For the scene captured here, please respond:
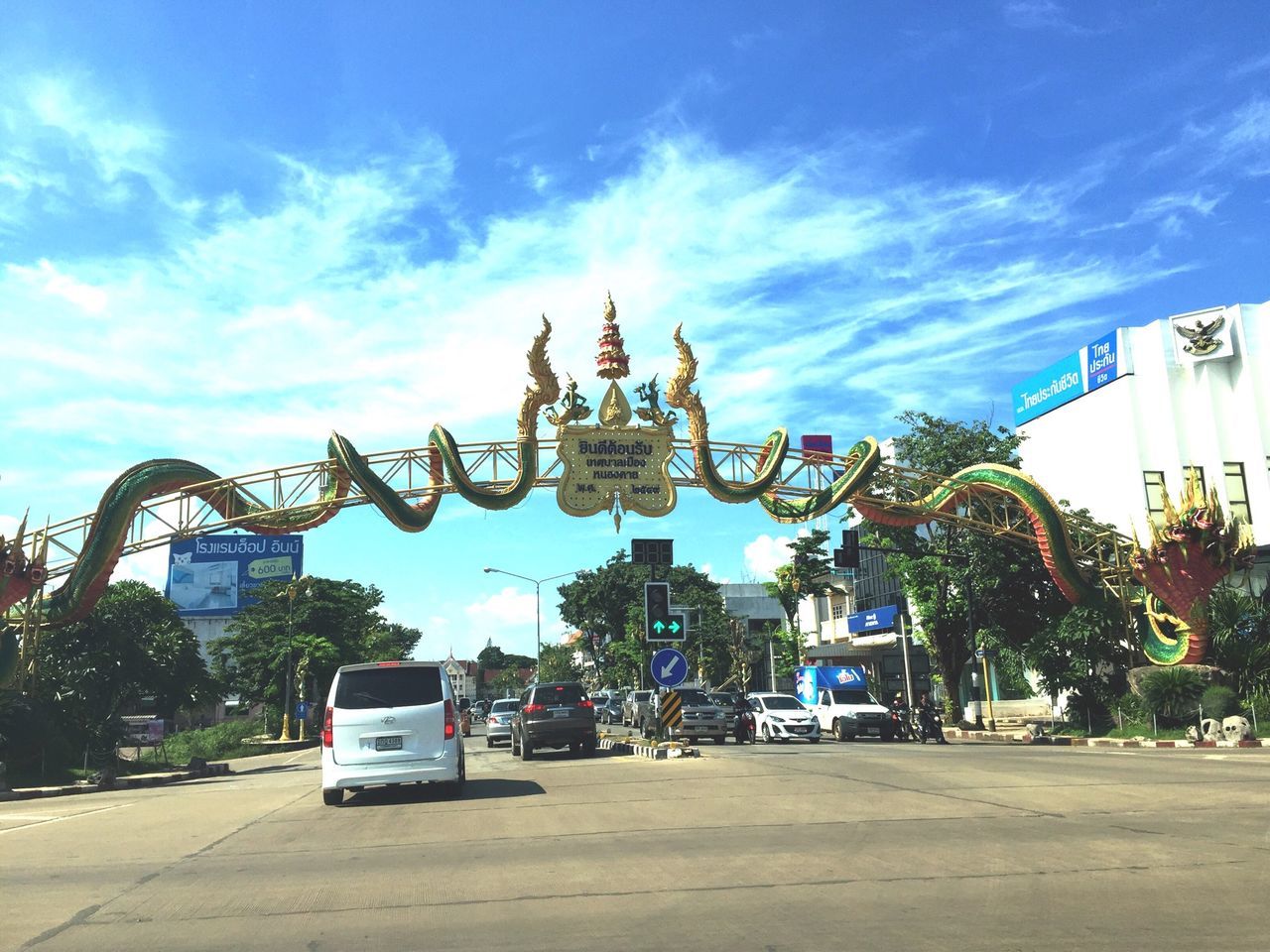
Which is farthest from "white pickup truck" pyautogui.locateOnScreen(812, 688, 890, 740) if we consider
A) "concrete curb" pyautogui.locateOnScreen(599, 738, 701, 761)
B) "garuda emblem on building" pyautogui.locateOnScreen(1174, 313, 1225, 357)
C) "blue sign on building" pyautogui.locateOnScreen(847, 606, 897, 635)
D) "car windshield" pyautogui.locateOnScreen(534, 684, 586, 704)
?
"garuda emblem on building" pyautogui.locateOnScreen(1174, 313, 1225, 357)

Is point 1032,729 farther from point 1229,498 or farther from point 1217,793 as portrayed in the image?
point 1217,793

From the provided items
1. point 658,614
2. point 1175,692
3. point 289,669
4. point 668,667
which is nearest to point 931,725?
point 1175,692

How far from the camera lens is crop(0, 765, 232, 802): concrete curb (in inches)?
808

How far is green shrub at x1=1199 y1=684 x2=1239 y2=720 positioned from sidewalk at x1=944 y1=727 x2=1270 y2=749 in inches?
36.2

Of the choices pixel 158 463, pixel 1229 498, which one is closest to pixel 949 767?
pixel 158 463

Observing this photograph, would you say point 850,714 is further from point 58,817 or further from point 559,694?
point 58,817

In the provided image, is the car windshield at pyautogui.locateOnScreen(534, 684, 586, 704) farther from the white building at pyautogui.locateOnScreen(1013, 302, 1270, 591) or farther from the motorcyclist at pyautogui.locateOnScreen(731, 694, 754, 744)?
the white building at pyautogui.locateOnScreen(1013, 302, 1270, 591)

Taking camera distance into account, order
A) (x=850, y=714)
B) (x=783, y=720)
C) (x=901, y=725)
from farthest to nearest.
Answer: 1. (x=901, y=725)
2. (x=850, y=714)
3. (x=783, y=720)

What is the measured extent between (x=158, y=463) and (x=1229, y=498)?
38.1 m

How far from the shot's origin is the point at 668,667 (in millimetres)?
21234

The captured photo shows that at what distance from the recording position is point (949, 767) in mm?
18000

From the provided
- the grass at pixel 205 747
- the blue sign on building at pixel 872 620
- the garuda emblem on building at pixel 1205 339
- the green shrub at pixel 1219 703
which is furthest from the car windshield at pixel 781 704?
the garuda emblem on building at pixel 1205 339

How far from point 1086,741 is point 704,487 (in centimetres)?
1297

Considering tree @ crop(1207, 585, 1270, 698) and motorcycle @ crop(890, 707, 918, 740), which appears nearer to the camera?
tree @ crop(1207, 585, 1270, 698)
